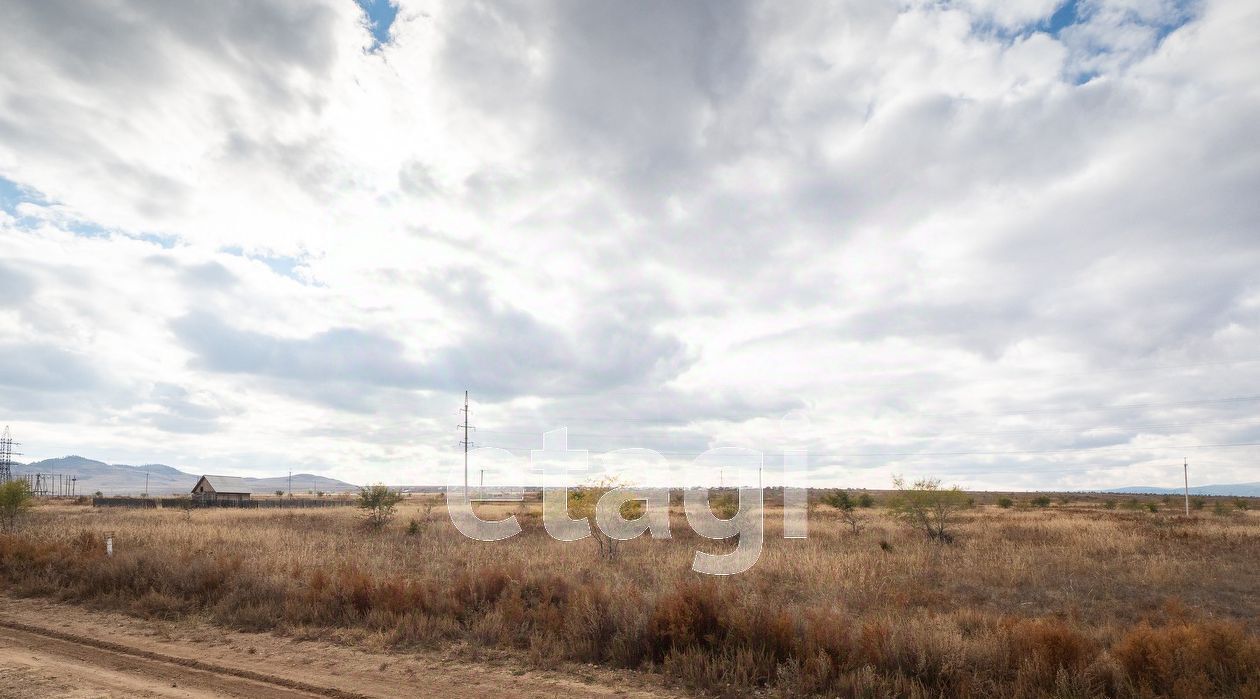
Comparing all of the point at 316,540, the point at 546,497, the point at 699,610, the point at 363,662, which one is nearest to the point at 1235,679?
the point at 699,610

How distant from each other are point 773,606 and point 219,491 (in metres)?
82.8

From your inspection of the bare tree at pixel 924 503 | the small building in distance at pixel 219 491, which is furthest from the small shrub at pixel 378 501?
the small building in distance at pixel 219 491

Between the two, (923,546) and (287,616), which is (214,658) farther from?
(923,546)

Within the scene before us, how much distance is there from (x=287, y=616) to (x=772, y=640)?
28.7 feet

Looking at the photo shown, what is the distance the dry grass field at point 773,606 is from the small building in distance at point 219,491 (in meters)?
56.9

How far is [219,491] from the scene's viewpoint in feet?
257

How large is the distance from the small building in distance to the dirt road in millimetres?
72373

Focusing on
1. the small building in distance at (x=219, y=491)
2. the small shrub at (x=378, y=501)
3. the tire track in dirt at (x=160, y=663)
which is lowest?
the small building in distance at (x=219, y=491)

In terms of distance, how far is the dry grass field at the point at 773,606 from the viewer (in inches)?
353

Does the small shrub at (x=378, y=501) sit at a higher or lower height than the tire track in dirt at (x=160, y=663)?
lower

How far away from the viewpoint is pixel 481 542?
92.7 feet

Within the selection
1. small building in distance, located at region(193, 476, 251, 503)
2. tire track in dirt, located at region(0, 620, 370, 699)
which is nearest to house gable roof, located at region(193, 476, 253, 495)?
small building in distance, located at region(193, 476, 251, 503)

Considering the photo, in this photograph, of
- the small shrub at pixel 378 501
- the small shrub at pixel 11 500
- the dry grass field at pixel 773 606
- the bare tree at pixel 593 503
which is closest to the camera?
the dry grass field at pixel 773 606

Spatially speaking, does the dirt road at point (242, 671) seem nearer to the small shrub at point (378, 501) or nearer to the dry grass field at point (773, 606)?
the dry grass field at point (773, 606)
